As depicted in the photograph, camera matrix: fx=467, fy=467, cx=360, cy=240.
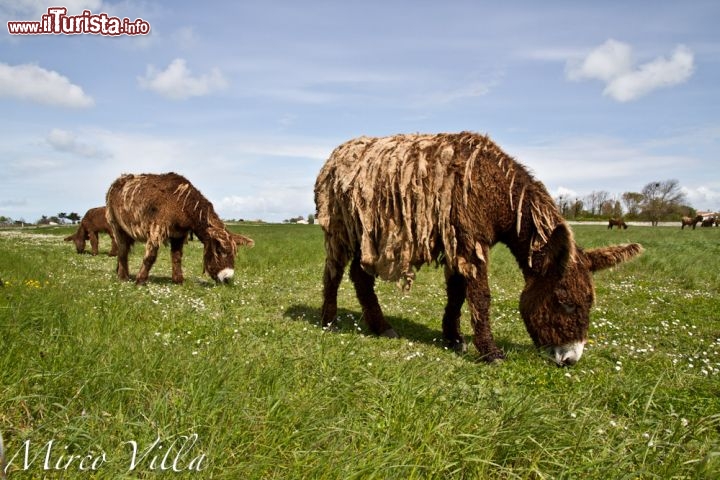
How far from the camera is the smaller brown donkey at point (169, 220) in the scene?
1146cm

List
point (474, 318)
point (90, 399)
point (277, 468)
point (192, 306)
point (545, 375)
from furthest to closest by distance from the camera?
point (192, 306), point (474, 318), point (545, 375), point (90, 399), point (277, 468)

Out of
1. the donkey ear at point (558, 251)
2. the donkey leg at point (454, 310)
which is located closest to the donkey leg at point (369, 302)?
the donkey leg at point (454, 310)

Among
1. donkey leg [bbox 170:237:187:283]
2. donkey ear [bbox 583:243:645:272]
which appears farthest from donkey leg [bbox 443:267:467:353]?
donkey leg [bbox 170:237:187:283]

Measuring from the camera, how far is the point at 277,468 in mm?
2742

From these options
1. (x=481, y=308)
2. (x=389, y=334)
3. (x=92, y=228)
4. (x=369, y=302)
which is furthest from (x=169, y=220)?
(x=92, y=228)

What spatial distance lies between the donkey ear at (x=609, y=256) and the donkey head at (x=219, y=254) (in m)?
8.57

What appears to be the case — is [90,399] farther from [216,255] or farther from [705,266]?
[705,266]

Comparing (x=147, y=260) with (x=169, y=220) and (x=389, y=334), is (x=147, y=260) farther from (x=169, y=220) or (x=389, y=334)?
(x=389, y=334)

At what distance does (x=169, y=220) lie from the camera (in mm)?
11547

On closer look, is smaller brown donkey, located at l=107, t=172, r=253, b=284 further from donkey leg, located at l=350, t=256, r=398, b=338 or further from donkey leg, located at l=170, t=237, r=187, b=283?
Answer: donkey leg, located at l=350, t=256, r=398, b=338

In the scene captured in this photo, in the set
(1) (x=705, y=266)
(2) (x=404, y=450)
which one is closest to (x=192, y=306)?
(2) (x=404, y=450)

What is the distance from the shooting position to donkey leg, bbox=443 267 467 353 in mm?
6855

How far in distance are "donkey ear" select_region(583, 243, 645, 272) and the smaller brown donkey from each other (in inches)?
337

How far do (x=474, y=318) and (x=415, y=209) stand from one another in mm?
1606
